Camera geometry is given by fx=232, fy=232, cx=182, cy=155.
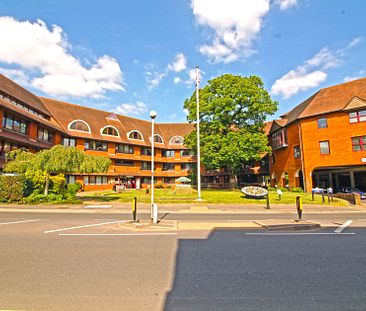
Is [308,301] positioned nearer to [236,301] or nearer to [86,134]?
[236,301]

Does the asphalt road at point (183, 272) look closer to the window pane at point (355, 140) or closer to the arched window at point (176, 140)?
the window pane at point (355, 140)

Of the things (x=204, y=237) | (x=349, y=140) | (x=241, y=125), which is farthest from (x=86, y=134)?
(x=349, y=140)

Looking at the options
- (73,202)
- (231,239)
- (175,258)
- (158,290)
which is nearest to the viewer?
(158,290)

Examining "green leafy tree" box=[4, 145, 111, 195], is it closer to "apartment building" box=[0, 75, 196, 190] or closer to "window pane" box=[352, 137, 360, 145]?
"apartment building" box=[0, 75, 196, 190]

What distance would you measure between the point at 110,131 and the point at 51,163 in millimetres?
23268

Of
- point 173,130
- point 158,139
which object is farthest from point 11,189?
point 173,130

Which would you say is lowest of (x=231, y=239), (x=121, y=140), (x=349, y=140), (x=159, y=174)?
(x=231, y=239)

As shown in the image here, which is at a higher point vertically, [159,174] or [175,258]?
[159,174]

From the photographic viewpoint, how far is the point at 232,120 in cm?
3306

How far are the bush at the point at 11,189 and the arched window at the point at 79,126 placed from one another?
1836cm

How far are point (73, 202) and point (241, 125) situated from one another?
77.0 ft

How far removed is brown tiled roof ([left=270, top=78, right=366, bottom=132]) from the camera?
92.9 feet

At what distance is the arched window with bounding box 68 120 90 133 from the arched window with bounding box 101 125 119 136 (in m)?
2.79

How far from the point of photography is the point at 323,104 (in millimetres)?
30156
